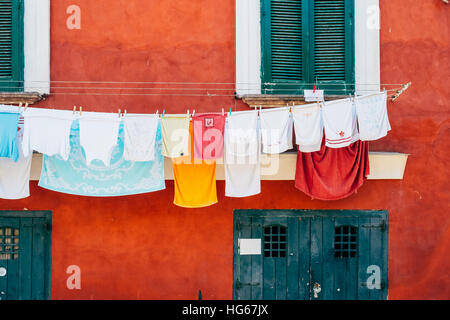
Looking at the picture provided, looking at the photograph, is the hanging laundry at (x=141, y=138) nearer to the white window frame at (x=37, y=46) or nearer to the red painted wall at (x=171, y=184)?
the red painted wall at (x=171, y=184)

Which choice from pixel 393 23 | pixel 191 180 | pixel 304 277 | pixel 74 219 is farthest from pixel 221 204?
pixel 393 23

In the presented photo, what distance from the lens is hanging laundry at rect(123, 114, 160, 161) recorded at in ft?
20.5

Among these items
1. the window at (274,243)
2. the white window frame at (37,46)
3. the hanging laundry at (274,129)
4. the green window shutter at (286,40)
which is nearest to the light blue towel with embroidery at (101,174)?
the white window frame at (37,46)

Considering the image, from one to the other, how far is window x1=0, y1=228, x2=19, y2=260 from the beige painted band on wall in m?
1.05

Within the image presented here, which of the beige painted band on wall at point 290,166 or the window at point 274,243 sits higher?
the beige painted band on wall at point 290,166

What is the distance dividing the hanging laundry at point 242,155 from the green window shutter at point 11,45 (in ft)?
11.0

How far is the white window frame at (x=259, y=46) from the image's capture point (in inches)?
280

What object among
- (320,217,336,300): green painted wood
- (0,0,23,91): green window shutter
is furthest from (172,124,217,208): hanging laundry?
(0,0,23,91): green window shutter

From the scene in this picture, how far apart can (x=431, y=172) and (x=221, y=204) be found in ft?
11.1

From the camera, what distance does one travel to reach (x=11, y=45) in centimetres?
704

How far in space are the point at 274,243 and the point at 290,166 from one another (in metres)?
1.27

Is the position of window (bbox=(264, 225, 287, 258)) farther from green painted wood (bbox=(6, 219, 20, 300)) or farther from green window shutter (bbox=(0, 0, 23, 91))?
green window shutter (bbox=(0, 0, 23, 91))

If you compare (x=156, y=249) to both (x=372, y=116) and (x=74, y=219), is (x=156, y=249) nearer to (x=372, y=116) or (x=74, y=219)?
(x=74, y=219)

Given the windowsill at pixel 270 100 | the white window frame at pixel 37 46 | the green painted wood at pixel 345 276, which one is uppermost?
the white window frame at pixel 37 46
